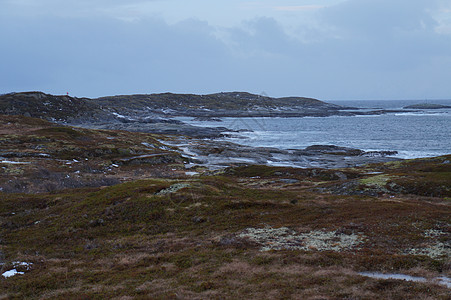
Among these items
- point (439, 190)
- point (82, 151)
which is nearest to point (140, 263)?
point (439, 190)

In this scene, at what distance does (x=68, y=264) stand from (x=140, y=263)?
420 cm

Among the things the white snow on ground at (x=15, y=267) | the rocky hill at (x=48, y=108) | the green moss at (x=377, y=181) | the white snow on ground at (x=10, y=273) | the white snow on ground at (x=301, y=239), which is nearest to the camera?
the white snow on ground at (x=10, y=273)

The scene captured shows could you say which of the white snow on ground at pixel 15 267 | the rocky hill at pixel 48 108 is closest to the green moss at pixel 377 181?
the white snow on ground at pixel 15 267

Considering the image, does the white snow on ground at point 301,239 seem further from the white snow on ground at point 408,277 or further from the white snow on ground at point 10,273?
the white snow on ground at point 10,273

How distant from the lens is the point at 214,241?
67.7 feet

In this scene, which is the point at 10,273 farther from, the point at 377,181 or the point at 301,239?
the point at 377,181

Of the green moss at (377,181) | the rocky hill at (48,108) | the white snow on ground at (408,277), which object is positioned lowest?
the green moss at (377,181)

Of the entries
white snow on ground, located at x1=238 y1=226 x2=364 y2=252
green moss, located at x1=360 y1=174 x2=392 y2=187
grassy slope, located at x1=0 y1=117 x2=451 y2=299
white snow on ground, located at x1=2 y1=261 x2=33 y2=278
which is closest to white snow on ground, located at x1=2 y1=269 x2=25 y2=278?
white snow on ground, located at x1=2 y1=261 x2=33 y2=278

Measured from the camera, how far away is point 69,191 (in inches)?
1491

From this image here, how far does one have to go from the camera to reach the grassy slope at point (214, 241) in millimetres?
14055

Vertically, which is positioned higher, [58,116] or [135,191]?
[58,116]

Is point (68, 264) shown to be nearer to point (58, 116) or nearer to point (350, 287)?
point (350, 287)

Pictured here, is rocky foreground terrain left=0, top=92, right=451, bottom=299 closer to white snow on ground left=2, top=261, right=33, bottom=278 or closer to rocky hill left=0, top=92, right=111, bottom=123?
white snow on ground left=2, top=261, right=33, bottom=278

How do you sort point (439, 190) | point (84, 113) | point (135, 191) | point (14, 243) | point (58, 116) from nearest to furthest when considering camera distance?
point (14, 243) < point (135, 191) < point (439, 190) < point (58, 116) < point (84, 113)
